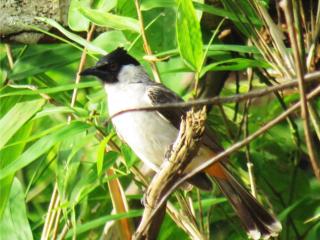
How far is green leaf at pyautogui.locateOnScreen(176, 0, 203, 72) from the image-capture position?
2650mm

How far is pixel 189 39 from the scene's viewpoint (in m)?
2.66

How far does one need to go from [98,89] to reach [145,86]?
0.55m

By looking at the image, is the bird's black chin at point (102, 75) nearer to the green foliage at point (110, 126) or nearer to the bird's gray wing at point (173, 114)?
the green foliage at point (110, 126)

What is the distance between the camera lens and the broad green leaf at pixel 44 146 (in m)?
2.77

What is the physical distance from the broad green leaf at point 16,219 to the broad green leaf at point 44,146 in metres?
0.35

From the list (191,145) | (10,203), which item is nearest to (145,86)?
(10,203)

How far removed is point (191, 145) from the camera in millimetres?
2039

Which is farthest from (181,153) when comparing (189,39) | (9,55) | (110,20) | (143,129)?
(9,55)

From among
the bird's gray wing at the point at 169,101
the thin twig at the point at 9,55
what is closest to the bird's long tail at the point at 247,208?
the bird's gray wing at the point at 169,101

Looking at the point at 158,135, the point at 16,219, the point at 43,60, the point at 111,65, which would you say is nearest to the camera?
the point at 158,135

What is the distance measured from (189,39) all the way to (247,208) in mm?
696

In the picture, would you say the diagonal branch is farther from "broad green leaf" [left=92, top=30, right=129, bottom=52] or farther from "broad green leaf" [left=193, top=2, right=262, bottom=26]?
"broad green leaf" [left=92, top=30, right=129, bottom=52]

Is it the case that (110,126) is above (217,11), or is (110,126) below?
below

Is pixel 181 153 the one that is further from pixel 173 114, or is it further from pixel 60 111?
pixel 173 114
